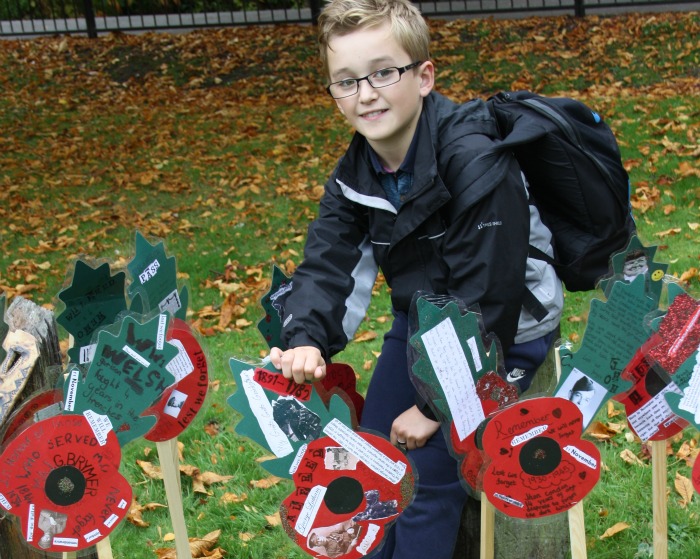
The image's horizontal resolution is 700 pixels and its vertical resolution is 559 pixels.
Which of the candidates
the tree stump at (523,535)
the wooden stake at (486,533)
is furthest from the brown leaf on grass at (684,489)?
the wooden stake at (486,533)

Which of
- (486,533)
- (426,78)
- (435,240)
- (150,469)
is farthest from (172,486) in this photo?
(150,469)

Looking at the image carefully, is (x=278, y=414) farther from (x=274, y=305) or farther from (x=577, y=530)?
(x=577, y=530)

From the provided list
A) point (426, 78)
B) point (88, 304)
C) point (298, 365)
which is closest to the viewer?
point (298, 365)

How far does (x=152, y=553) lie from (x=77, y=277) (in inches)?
47.0

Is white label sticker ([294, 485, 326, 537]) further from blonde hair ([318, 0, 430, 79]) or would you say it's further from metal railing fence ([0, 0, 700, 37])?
metal railing fence ([0, 0, 700, 37])

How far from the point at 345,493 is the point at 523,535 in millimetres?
831

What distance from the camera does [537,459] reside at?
212cm

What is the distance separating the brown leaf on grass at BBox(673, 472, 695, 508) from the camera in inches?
123

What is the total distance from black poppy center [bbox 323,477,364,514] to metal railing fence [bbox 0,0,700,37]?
1026cm

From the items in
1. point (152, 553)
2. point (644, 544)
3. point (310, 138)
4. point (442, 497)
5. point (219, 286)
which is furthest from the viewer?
point (310, 138)

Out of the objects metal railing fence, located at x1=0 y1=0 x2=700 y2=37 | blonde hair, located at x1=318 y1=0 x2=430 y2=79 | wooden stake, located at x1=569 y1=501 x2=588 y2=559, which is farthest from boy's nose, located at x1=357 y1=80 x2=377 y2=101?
metal railing fence, located at x1=0 y1=0 x2=700 y2=37

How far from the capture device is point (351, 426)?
219cm

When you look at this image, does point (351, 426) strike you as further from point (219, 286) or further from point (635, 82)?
point (635, 82)

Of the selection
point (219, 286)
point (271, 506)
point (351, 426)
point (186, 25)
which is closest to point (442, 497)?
point (351, 426)
